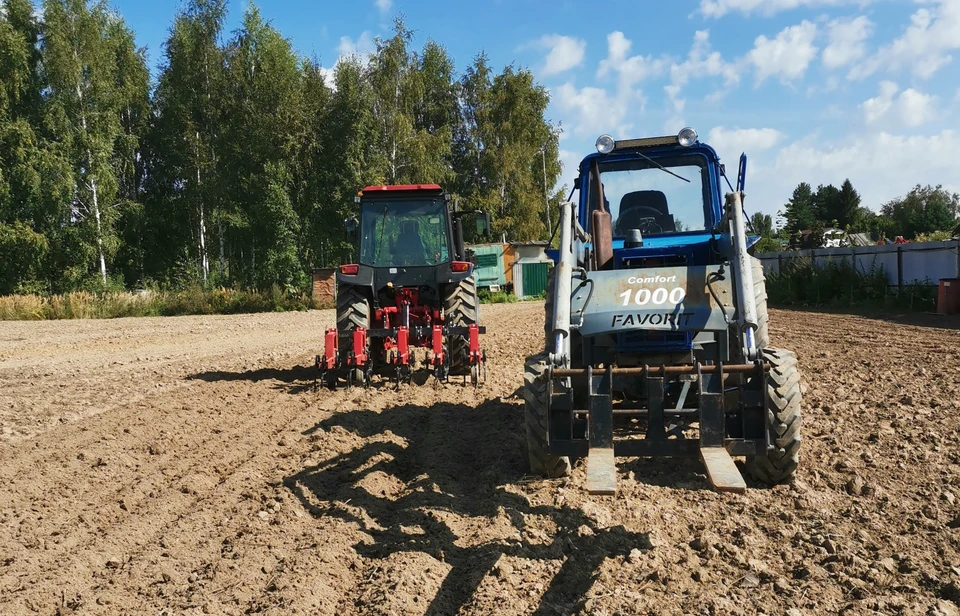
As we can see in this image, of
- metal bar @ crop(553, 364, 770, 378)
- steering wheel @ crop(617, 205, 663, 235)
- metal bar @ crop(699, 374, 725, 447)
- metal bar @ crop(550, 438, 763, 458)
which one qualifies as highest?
steering wheel @ crop(617, 205, 663, 235)

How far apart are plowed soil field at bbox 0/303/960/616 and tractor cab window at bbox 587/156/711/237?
192cm

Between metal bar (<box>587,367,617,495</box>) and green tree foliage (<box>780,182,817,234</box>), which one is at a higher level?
green tree foliage (<box>780,182,817,234</box>)

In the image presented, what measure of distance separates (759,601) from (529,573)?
3.38ft

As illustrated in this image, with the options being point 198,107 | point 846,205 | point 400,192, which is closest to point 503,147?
point 198,107

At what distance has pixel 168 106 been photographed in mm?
31562

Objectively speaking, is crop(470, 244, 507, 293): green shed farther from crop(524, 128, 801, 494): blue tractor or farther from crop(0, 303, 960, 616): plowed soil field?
crop(524, 128, 801, 494): blue tractor

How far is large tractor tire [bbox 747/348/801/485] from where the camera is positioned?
4500mm

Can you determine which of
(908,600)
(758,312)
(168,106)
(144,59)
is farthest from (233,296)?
(908,600)

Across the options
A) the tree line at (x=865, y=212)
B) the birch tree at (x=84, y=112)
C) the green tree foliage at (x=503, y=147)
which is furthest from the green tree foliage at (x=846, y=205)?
the birch tree at (x=84, y=112)

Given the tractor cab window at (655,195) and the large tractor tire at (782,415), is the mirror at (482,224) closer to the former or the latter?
the tractor cab window at (655,195)

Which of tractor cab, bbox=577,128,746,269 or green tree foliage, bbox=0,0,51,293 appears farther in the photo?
green tree foliage, bbox=0,0,51,293

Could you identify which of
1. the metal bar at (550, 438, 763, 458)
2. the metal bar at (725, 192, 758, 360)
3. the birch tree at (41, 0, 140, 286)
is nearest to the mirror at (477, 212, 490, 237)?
the metal bar at (725, 192, 758, 360)

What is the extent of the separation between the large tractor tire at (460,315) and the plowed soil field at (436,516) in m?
1.05

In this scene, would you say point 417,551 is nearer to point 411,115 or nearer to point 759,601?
point 759,601
